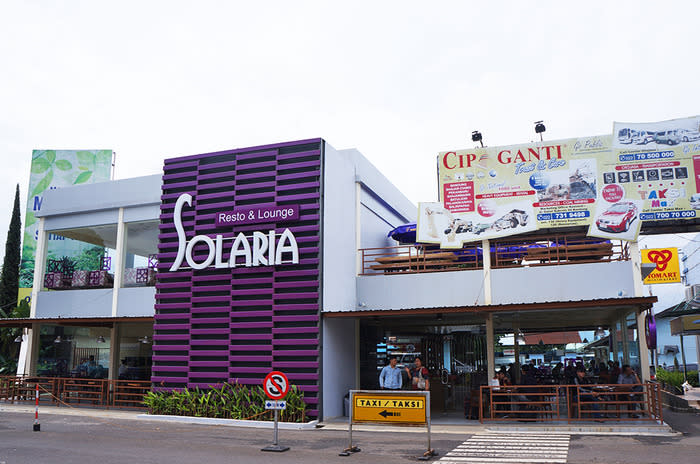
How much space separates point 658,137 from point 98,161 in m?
26.0

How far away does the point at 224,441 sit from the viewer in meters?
12.5

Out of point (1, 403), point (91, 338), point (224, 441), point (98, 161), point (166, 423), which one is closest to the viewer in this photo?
point (224, 441)

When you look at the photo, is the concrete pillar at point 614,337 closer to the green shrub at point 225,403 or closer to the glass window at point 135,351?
the green shrub at point 225,403

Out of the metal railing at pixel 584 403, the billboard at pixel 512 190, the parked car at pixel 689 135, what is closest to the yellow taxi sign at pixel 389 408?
the metal railing at pixel 584 403

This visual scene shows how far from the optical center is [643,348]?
15.6 metres

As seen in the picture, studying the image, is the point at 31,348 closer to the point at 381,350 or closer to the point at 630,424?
the point at 381,350

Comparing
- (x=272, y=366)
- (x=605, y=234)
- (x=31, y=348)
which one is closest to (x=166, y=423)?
(x=272, y=366)

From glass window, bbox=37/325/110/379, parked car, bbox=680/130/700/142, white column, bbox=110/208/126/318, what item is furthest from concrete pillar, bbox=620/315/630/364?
glass window, bbox=37/325/110/379

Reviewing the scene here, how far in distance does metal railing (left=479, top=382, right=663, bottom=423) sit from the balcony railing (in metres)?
3.48

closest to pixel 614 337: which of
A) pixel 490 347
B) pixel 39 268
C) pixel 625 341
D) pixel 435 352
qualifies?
pixel 625 341

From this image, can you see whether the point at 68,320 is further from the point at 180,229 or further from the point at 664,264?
the point at 664,264

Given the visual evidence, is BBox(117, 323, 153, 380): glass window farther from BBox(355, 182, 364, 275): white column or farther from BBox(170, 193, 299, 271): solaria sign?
BBox(355, 182, 364, 275): white column

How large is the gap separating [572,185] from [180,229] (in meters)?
10.5

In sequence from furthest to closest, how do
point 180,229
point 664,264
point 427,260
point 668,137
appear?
point 664,264 → point 427,260 → point 180,229 → point 668,137
